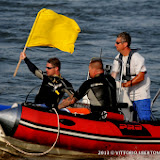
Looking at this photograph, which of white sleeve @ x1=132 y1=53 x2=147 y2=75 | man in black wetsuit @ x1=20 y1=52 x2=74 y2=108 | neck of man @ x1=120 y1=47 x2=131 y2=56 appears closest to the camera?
man in black wetsuit @ x1=20 y1=52 x2=74 y2=108

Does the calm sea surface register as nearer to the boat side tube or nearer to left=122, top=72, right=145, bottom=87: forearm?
left=122, top=72, right=145, bottom=87: forearm

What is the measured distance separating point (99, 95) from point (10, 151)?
1.50 metres

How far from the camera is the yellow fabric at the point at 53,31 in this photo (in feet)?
24.1

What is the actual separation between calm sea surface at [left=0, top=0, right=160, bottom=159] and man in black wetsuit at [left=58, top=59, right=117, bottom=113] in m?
3.50

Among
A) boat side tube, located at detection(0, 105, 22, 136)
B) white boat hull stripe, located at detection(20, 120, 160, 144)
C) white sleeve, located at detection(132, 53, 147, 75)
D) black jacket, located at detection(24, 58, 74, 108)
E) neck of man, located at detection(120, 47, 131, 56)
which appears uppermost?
neck of man, located at detection(120, 47, 131, 56)

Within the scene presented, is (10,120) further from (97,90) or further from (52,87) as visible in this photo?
(97,90)

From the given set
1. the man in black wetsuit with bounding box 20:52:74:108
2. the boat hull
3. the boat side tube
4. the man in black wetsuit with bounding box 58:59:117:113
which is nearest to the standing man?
the boat hull

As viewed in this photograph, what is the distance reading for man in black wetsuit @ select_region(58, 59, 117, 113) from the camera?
258 inches

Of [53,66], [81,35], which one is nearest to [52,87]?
[53,66]

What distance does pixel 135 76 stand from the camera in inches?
287

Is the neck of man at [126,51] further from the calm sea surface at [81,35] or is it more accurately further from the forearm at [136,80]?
the calm sea surface at [81,35]

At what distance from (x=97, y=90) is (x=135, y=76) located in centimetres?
96

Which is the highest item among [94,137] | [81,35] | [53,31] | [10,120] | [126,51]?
[53,31]

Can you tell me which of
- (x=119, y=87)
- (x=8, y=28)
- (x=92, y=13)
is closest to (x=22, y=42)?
(x=8, y=28)
